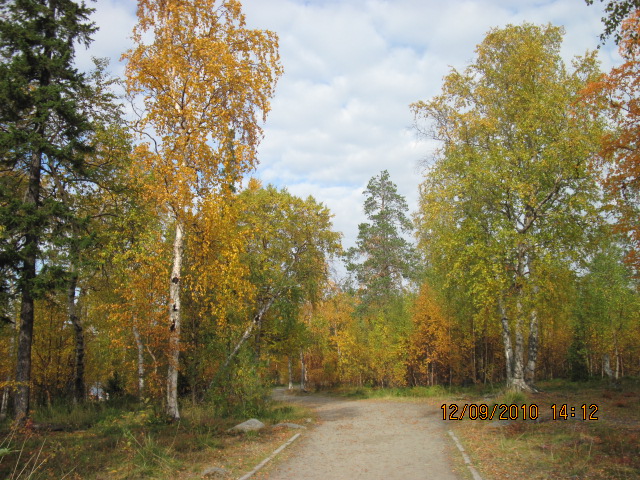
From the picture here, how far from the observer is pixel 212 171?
1273 cm

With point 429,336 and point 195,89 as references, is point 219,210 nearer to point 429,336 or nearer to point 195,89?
point 195,89

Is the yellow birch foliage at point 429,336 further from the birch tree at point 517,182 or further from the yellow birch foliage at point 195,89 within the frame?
the yellow birch foliage at point 195,89

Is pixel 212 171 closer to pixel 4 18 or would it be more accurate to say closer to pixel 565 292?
pixel 4 18

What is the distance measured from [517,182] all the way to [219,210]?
11228 mm

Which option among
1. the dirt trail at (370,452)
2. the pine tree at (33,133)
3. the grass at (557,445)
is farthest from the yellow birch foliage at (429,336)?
the pine tree at (33,133)

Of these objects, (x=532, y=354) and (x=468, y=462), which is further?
(x=532, y=354)

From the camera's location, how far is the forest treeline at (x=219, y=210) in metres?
12.2

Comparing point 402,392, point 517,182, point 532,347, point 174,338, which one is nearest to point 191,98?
point 174,338

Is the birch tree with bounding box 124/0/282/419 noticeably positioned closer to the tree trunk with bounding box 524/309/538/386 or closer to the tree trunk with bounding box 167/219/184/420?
the tree trunk with bounding box 167/219/184/420

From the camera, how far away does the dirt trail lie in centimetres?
785

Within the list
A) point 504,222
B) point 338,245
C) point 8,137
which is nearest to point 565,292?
point 504,222

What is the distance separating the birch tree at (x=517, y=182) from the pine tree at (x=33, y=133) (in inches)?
547

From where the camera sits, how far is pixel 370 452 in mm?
9867

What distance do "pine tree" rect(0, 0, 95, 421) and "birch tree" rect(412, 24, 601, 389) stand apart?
13895 mm
